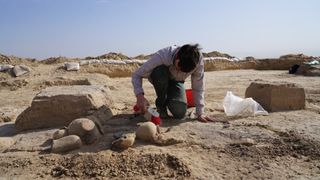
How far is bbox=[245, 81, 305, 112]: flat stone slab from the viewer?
4539 mm

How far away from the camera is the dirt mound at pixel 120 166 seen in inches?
107

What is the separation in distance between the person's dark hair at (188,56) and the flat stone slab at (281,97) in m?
1.36

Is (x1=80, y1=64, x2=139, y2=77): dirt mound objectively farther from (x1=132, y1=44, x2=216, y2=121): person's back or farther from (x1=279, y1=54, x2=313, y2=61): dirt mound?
(x1=132, y1=44, x2=216, y2=121): person's back

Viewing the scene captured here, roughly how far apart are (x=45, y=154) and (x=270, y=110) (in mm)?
2661

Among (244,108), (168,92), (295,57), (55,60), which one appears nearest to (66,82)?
(55,60)

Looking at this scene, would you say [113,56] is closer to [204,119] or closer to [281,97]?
[281,97]

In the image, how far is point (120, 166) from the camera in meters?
2.81

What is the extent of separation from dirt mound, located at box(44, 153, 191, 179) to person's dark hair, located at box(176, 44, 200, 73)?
103cm

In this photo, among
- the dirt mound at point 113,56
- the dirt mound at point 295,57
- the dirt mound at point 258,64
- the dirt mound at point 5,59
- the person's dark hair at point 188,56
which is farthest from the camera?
the dirt mound at point 295,57

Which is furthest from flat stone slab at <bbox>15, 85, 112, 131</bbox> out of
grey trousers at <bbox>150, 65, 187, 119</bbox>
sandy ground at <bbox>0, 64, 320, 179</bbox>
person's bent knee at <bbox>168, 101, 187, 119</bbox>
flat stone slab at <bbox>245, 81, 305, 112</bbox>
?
flat stone slab at <bbox>245, 81, 305, 112</bbox>

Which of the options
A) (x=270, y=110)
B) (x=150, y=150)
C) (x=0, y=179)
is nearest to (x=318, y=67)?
(x=270, y=110)

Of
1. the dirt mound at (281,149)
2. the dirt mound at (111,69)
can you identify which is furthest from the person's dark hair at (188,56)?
the dirt mound at (111,69)

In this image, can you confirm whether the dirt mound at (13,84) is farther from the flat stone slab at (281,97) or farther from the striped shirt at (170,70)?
the flat stone slab at (281,97)

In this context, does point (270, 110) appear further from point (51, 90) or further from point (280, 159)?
point (51, 90)
